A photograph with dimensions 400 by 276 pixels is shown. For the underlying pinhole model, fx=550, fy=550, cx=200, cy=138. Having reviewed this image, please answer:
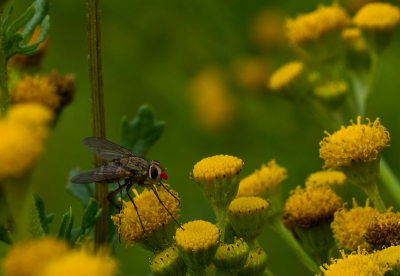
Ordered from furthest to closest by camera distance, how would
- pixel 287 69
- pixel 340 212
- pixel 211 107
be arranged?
pixel 211 107 < pixel 287 69 < pixel 340 212

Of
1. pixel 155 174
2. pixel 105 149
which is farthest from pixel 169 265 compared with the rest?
pixel 105 149

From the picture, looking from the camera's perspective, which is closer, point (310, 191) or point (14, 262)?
point (14, 262)

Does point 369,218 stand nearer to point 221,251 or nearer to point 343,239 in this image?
point 343,239

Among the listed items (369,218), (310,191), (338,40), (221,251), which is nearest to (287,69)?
(338,40)

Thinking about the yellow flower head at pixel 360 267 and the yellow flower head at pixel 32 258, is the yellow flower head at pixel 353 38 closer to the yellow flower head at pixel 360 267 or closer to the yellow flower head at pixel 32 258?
the yellow flower head at pixel 360 267

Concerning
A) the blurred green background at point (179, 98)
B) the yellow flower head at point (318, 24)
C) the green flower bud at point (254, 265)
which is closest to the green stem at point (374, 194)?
the green flower bud at point (254, 265)

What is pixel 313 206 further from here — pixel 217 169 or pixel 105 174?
pixel 105 174
